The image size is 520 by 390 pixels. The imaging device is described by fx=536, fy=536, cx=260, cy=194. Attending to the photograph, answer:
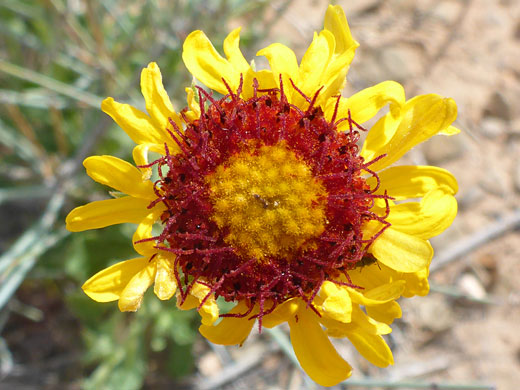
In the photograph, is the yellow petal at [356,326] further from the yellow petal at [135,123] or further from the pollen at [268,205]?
the yellow petal at [135,123]

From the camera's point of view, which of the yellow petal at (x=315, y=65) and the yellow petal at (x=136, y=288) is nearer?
the yellow petal at (x=136, y=288)

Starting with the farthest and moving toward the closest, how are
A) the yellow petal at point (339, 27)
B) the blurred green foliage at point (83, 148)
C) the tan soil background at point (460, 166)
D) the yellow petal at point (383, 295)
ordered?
the tan soil background at point (460, 166), the blurred green foliage at point (83, 148), the yellow petal at point (339, 27), the yellow petal at point (383, 295)

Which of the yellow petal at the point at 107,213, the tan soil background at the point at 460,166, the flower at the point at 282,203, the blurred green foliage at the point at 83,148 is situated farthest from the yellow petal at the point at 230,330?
the tan soil background at the point at 460,166

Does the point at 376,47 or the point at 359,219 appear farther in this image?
the point at 376,47

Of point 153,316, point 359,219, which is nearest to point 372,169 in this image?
point 359,219

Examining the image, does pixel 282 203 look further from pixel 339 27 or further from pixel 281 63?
pixel 339 27

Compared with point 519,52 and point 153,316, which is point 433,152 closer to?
point 519,52

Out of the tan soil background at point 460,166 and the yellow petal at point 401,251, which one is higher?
the yellow petal at point 401,251

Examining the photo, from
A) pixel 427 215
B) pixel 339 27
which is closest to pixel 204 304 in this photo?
pixel 427 215
